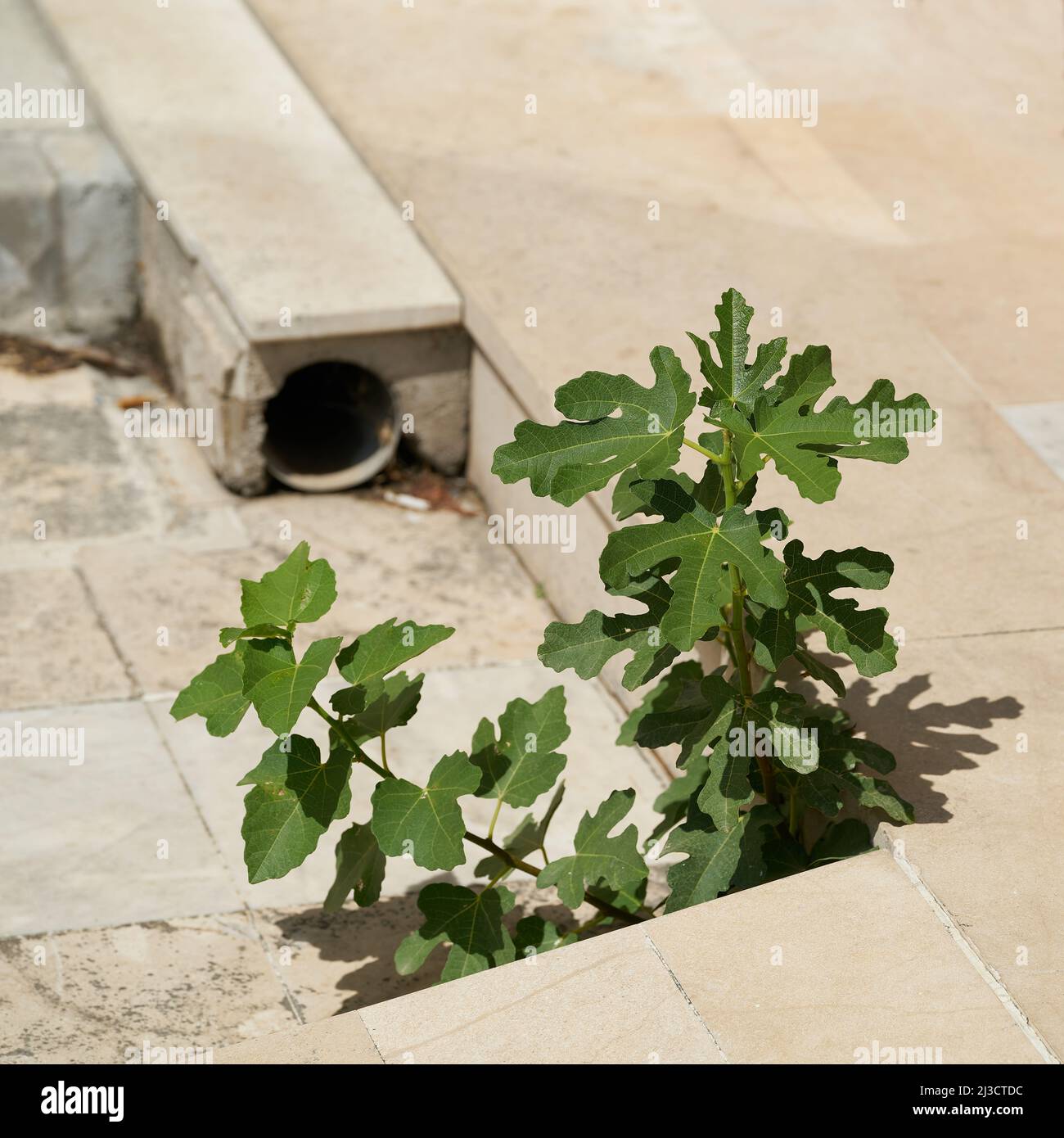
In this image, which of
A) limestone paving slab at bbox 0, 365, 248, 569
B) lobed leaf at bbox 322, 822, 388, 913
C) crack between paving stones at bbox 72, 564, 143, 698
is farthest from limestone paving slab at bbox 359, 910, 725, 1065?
limestone paving slab at bbox 0, 365, 248, 569

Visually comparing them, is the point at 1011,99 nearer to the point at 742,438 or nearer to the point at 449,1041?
the point at 742,438

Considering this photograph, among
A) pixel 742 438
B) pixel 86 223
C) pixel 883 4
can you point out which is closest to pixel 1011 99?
pixel 883 4

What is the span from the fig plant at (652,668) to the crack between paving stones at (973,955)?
3.9 inches

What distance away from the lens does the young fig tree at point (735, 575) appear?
2764 millimetres

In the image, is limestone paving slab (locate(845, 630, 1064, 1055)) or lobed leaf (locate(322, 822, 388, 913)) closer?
limestone paving slab (locate(845, 630, 1064, 1055))

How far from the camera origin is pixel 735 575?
2.92m

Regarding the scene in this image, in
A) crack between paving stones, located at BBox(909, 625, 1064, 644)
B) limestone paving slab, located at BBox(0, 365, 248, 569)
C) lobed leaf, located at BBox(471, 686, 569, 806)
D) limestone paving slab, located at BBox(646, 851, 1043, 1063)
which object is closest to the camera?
limestone paving slab, located at BBox(646, 851, 1043, 1063)

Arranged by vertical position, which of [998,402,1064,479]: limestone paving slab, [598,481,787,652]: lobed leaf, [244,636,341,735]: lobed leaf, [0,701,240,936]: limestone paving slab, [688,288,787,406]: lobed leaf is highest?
[688,288,787,406]: lobed leaf

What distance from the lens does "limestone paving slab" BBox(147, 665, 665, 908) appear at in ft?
13.0

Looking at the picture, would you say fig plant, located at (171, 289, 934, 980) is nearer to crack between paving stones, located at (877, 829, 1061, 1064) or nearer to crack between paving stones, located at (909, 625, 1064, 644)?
crack between paving stones, located at (877, 829, 1061, 1064)

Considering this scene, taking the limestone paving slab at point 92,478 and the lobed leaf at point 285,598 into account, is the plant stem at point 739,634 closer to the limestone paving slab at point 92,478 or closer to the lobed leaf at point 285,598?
the lobed leaf at point 285,598

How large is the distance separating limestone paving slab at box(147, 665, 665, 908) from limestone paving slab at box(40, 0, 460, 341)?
134cm

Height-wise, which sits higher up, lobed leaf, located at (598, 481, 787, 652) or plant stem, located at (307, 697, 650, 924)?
lobed leaf, located at (598, 481, 787, 652)

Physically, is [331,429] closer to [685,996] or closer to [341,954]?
[341,954]
